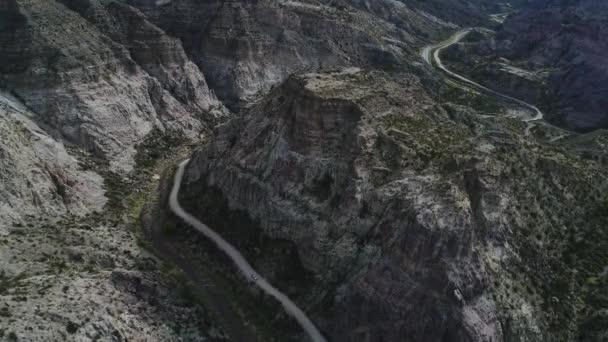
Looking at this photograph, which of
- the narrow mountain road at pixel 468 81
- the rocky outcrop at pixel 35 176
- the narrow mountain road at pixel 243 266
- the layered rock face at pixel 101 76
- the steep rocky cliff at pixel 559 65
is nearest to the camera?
the narrow mountain road at pixel 243 266

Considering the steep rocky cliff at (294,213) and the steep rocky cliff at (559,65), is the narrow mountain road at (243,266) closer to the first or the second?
the steep rocky cliff at (294,213)

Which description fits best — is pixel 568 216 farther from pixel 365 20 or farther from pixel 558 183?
pixel 365 20

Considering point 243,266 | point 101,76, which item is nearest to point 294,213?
point 243,266

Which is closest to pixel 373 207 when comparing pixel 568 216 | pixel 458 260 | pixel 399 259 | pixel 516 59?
pixel 399 259

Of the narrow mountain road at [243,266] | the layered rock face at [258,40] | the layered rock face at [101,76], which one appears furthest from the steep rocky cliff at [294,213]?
the layered rock face at [258,40]

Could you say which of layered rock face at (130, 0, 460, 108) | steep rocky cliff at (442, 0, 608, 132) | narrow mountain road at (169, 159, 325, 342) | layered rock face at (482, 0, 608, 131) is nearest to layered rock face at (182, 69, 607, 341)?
narrow mountain road at (169, 159, 325, 342)
